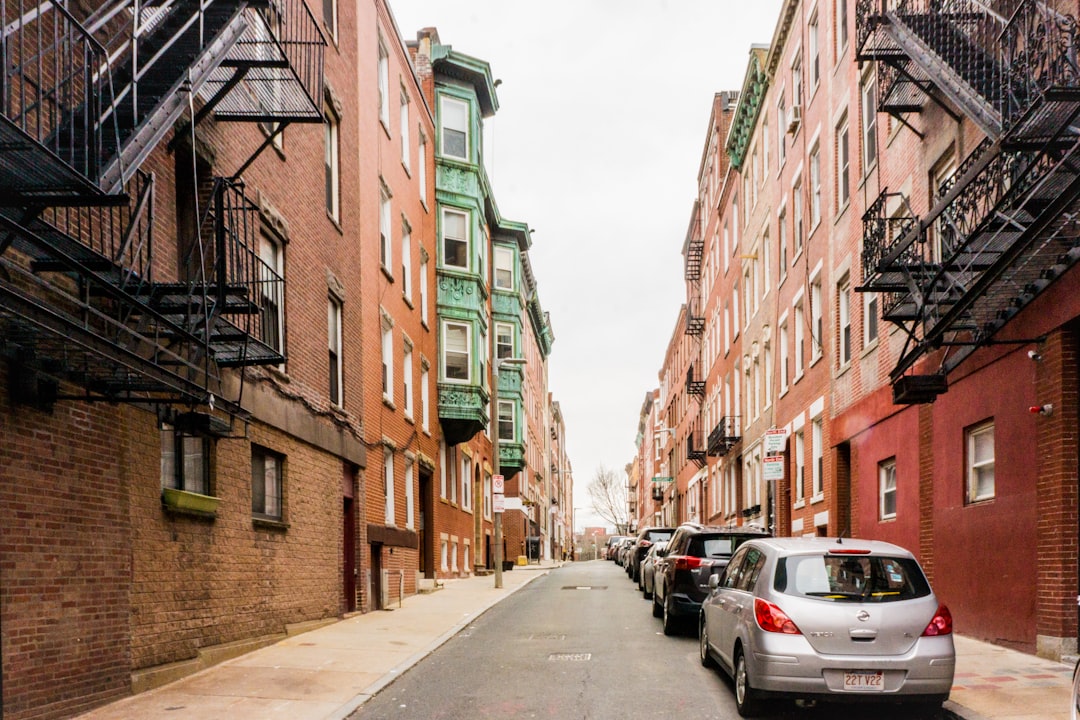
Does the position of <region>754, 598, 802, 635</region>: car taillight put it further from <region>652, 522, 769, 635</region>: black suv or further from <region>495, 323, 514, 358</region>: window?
<region>495, 323, 514, 358</region>: window

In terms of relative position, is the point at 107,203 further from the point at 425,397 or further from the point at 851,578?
the point at 425,397

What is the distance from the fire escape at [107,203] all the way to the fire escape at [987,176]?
7.35m

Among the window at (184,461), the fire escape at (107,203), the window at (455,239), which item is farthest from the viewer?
the window at (455,239)

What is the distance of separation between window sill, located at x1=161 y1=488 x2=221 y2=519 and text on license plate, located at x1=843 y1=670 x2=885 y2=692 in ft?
22.1

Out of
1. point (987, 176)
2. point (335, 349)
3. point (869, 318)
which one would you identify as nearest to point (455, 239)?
point (335, 349)

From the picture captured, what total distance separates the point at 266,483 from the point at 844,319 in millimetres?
12151

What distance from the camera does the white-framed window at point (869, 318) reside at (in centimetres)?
1850

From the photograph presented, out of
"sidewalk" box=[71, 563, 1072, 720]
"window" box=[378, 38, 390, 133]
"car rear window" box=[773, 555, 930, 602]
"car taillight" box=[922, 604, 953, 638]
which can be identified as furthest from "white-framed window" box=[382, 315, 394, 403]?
"car taillight" box=[922, 604, 953, 638]

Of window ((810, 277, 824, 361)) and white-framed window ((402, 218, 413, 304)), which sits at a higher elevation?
white-framed window ((402, 218, 413, 304))

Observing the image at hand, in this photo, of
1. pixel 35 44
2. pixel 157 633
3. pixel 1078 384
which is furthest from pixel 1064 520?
pixel 35 44

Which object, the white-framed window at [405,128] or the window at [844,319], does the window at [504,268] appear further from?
the window at [844,319]

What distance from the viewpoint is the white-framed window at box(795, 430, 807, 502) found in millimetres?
24406

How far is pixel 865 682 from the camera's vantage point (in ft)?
27.0

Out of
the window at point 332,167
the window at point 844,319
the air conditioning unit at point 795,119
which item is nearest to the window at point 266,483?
the window at point 332,167
